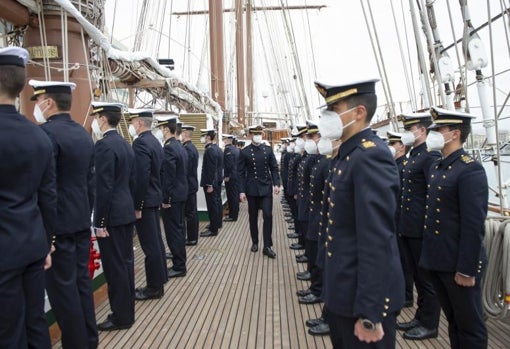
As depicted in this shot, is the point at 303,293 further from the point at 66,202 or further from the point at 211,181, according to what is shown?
the point at 211,181

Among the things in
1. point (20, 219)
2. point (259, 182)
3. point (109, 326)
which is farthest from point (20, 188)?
point (259, 182)

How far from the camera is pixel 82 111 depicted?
428 cm

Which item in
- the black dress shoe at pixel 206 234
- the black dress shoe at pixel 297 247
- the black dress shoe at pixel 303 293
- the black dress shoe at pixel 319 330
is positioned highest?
the black dress shoe at pixel 206 234

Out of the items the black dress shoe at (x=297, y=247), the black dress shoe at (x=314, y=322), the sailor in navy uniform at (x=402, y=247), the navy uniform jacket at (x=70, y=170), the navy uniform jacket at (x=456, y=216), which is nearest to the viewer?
the navy uniform jacket at (x=456, y=216)

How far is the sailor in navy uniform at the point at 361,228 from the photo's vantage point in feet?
5.37

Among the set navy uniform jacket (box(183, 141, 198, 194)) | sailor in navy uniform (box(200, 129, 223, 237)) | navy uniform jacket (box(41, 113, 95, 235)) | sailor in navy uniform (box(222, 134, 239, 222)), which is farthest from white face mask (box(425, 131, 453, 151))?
sailor in navy uniform (box(222, 134, 239, 222))

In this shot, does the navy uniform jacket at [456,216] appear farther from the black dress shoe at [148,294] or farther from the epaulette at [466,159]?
the black dress shoe at [148,294]

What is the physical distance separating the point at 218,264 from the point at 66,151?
10.6 ft

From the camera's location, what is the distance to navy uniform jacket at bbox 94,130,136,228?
125 inches

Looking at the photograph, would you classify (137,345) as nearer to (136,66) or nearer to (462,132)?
(462,132)

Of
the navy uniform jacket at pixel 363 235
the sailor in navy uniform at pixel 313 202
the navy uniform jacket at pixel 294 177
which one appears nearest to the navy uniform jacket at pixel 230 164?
the navy uniform jacket at pixel 294 177

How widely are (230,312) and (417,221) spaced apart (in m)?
1.80

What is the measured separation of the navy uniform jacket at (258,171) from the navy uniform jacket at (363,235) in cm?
395

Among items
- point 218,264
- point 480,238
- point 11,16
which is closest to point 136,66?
point 11,16
